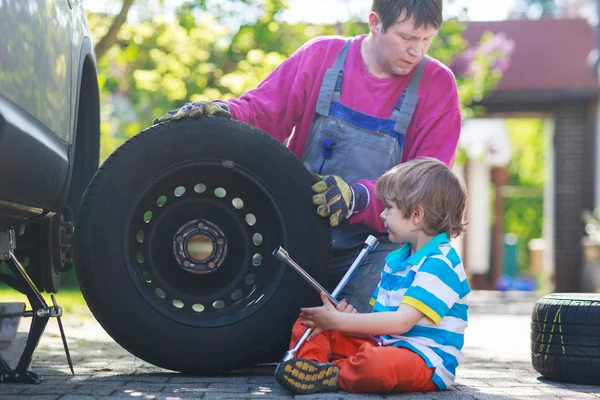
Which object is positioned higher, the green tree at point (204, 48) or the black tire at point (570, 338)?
the green tree at point (204, 48)

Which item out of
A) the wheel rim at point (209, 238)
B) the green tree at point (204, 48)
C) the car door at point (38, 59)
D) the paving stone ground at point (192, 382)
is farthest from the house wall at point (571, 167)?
the car door at point (38, 59)

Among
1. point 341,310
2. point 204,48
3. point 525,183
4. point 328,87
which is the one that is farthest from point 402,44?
point 525,183

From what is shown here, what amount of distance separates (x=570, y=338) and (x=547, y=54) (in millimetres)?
16128

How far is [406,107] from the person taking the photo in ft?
13.8

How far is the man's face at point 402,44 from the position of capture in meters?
4.08

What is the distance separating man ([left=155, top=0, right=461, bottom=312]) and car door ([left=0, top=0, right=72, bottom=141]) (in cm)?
Result: 72

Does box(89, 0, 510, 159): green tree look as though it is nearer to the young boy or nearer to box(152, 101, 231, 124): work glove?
box(152, 101, 231, 124): work glove

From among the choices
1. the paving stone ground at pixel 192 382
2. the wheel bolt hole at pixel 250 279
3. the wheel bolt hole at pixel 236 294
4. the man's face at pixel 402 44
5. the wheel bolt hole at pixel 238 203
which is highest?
the man's face at pixel 402 44

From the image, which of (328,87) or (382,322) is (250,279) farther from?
(328,87)

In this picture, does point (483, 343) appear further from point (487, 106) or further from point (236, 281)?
point (487, 106)

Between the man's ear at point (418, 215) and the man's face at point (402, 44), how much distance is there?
35.3 inches

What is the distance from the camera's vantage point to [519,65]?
1888 centimetres

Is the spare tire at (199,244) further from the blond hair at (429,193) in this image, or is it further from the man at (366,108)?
the man at (366,108)

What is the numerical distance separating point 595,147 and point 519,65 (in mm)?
2084
